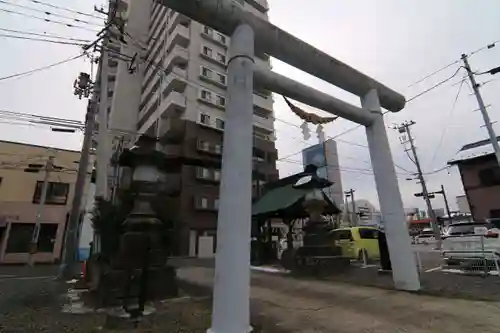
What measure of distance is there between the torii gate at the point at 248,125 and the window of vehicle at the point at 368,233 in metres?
6.61

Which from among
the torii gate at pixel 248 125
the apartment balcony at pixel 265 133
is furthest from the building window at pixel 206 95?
the torii gate at pixel 248 125

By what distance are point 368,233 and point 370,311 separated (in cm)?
908

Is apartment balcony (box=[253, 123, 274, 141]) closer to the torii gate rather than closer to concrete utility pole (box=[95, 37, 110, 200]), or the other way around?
concrete utility pole (box=[95, 37, 110, 200])

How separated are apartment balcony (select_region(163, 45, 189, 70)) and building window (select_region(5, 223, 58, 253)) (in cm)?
1931

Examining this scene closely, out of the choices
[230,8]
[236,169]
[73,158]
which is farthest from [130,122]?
[73,158]

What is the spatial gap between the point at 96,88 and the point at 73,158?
491 inches

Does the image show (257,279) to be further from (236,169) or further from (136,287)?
(236,169)

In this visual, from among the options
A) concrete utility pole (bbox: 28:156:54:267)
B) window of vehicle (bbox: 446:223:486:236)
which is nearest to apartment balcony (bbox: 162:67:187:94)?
concrete utility pole (bbox: 28:156:54:267)

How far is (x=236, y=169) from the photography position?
13.1 ft

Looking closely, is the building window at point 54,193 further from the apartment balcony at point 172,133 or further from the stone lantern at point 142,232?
the apartment balcony at point 172,133

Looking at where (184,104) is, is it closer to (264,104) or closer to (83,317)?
(264,104)

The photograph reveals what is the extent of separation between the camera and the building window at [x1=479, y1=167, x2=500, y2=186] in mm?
20859

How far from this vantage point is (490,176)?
21.3 meters

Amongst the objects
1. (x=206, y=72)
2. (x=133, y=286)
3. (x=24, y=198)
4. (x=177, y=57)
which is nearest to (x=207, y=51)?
(x=206, y=72)
